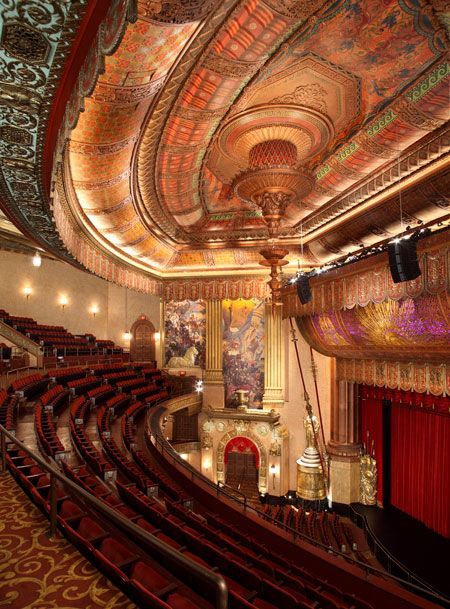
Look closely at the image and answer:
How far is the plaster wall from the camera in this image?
1484cm

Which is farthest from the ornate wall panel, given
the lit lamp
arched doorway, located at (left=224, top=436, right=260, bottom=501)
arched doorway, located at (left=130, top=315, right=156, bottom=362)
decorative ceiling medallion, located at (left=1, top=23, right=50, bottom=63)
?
decorative ceiling medallion, located at (left=1, top=23, right=50, bottom=63)

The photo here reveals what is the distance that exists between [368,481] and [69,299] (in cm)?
1273

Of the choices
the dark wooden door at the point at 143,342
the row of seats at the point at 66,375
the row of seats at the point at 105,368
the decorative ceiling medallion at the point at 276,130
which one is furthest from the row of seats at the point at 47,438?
the dark wooden door at the point at 143,342

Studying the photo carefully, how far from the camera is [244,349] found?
12391 mm

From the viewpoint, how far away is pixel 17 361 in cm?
1062

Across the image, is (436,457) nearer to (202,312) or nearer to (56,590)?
(202,312)

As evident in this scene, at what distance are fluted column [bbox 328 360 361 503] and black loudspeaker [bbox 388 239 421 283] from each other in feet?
19.0

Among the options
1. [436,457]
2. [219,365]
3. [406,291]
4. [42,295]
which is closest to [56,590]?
[406,291]

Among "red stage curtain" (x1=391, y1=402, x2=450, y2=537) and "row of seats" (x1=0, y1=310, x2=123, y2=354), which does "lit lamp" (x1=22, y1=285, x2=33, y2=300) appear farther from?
"red stage curtain" (x1=391, y1=402, x2=450, y2=537)

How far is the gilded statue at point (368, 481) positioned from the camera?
1033cm

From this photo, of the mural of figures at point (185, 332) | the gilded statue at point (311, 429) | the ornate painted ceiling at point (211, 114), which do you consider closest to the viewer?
the ornate painted ceiling at point (211, 114)

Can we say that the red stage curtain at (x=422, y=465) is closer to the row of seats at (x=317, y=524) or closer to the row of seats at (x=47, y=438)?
the row of seats at (x=317, y=524)

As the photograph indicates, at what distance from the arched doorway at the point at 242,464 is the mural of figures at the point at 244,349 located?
3.62 feet

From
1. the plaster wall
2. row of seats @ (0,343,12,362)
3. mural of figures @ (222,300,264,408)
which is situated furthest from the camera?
the plaster wall
